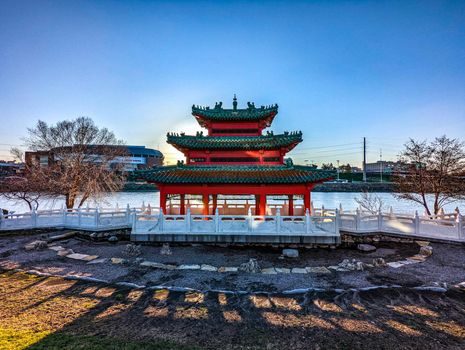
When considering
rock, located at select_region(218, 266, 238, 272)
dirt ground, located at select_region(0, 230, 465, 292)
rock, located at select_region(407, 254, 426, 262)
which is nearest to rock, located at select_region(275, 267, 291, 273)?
dirt ground, located at select_region(0, 230, 465, 292)

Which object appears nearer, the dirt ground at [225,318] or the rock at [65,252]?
the dirt ground at [225,318]

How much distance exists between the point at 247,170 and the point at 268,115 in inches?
169

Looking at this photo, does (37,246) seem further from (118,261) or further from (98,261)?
(118,261)

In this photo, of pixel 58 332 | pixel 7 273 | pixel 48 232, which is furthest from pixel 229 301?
pixel 48 232

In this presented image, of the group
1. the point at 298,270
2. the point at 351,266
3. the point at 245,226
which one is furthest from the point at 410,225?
the point at 245,226

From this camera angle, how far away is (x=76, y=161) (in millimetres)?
20375

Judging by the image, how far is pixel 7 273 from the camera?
767cm

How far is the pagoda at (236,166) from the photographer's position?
12555mm

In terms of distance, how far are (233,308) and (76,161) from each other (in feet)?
70.0

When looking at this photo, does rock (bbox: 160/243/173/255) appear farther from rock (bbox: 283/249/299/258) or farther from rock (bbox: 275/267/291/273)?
rock (bbox: 283/249/299/258)

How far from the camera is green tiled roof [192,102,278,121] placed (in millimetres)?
14633

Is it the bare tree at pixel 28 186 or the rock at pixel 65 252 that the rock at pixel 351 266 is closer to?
the rock at pixel 65 252

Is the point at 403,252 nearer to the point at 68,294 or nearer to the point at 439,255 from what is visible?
the point at 439,255

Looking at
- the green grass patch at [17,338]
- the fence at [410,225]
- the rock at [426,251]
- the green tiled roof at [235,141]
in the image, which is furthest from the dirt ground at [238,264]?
the green tiled roof at [235,141]
